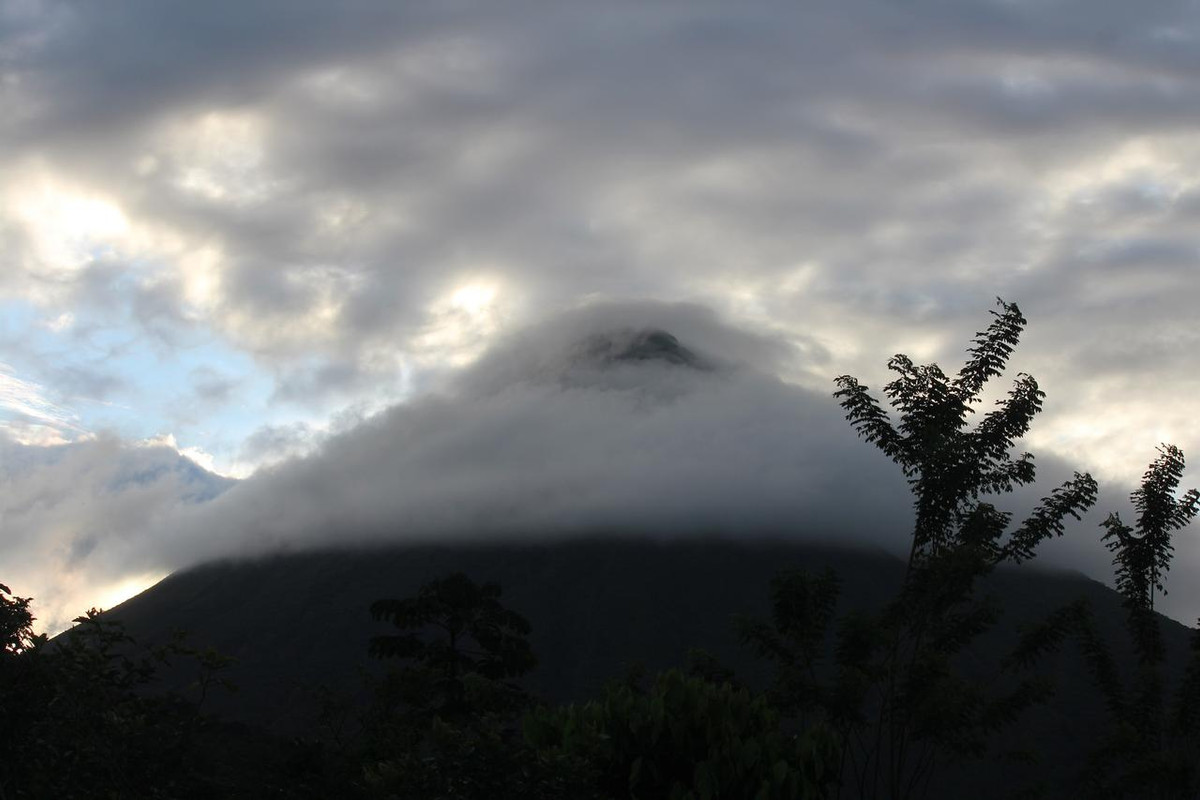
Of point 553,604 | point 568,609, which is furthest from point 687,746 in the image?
point 553,604

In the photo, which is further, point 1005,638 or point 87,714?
point 1005,638

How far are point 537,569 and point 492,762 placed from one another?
574 ft

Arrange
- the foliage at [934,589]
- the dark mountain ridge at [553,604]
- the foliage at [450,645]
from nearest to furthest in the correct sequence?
the foliage at [934,589], the foliage at [450,645], the dark mountain ridge at [553,604]

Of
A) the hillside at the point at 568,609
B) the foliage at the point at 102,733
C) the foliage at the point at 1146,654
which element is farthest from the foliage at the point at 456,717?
the hillside at the point at 568,609

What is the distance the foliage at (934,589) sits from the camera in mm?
21453

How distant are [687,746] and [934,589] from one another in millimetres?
7291

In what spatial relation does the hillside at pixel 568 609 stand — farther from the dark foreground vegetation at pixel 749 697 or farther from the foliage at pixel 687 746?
the foliage at pixel 687 746

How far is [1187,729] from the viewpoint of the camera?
26375 mm

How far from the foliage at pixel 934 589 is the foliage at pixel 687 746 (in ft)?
15.2

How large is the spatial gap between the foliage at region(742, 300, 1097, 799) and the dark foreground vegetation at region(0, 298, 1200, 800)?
5 centimetres

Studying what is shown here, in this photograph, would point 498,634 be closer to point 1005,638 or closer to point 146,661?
point 146,661

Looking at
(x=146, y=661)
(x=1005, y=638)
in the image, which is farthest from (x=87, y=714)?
(x=1005, y=638)

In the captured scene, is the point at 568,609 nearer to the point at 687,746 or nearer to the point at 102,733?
the point at 687,746

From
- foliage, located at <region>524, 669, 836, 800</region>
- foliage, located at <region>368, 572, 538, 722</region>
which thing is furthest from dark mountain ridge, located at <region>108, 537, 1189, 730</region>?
foliage, located at <region>524, 669, 836, 800</region>
